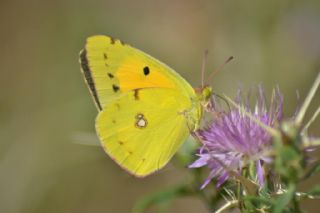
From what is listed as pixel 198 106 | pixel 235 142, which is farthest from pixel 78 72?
pixel 235 142

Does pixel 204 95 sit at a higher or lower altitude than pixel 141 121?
higher

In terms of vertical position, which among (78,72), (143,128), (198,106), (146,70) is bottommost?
(78,72)

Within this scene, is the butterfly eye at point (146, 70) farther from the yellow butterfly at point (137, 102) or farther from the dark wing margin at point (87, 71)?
the dark wing margin at point (87, 71)

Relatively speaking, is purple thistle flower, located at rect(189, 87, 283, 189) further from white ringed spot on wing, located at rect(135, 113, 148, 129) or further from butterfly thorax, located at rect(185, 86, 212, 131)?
white ringed spot on wing, located at rect(135, 113, 148, 129)

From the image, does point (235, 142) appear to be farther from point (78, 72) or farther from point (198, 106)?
point (78, 72)

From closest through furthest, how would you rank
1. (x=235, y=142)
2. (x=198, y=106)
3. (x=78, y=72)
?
(x=235, y=142), (x=198, y=106), (x=78, y=72)

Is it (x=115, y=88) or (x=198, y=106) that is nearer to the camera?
(x=198, y=106)

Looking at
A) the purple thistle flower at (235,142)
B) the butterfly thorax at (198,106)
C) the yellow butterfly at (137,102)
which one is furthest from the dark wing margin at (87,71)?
the purple thistle flower at (235,142)

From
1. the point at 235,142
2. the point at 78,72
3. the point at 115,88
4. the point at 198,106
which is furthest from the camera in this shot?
the point at 78,72

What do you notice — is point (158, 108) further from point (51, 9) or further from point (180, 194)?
point (51, 9)
